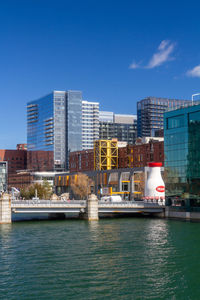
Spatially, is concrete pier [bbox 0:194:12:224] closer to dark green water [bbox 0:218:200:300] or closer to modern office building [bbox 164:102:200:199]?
dark green water [bbox 0:218:200:300]

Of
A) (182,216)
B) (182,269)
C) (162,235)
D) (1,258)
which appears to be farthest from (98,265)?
(182,216)

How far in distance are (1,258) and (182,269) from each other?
21.3 m

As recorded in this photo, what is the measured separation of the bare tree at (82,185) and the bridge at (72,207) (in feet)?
227

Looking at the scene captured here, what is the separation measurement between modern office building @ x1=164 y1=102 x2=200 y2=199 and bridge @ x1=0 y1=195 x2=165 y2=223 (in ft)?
25.2

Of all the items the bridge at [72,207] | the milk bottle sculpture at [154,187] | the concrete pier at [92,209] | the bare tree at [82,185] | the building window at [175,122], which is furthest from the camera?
the bare tree at [82,185]

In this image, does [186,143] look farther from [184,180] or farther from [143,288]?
[143,288]

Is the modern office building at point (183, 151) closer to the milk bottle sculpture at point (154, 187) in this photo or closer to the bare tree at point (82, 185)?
the milk bottle sculpture at point (154, 187)

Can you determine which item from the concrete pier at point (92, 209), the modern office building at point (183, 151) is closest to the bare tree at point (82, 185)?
the modern office building at point (183, 151)

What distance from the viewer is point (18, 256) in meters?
54.6

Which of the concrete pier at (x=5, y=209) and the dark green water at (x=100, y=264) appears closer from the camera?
the dark green water at (x=100, y=264)

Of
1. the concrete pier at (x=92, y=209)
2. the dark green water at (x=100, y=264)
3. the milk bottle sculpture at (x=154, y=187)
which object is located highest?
the milk bottle sculpture at (x=154, y=187)

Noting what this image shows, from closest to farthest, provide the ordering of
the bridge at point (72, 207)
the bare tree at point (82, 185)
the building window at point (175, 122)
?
the bridge at point (72, 207)
the building window at point (175, 122)
the bare tree at point (82, 185)

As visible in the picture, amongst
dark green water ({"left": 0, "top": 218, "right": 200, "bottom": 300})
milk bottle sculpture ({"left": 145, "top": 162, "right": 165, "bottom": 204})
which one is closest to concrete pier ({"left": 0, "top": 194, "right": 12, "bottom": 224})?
dark green water ({"left": 0, "top": 218, "right": 200, "bottom": 300})

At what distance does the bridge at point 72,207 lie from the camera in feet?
313
